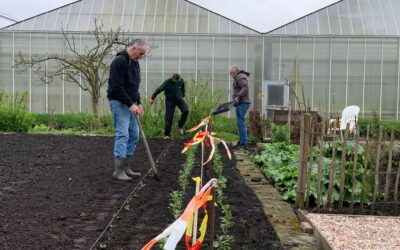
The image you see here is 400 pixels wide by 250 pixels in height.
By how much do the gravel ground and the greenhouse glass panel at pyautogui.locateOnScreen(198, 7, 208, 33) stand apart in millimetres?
13036

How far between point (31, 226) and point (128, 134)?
1.97 m

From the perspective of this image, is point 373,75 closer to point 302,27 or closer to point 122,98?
point 302,27

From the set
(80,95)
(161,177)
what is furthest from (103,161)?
(80,95)

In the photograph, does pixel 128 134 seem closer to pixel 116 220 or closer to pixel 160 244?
pixel 116 220

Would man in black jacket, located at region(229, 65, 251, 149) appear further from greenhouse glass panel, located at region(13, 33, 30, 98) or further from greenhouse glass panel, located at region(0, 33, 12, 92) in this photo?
greenhouse glass panel, located at region(0, 33, 12, 92)

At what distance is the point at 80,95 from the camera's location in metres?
16.4

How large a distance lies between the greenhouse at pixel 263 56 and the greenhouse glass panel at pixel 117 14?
3.02 feet

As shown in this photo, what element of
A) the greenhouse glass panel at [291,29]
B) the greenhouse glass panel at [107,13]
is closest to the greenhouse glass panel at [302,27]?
the greenhouse glass panel at [291,29]

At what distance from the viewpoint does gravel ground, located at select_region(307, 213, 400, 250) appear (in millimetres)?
3432

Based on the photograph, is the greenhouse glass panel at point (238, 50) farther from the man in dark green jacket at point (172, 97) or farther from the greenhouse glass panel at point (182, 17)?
the man in dark green jacket at point (172, 97)

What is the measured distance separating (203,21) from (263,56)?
2246mm

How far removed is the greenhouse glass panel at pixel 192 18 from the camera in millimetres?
16703

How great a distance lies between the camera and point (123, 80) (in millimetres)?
5152

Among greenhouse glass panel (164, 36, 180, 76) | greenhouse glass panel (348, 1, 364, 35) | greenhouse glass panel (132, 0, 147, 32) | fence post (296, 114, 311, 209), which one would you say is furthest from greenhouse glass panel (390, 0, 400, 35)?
fence post (296, 114, 311, 209)
